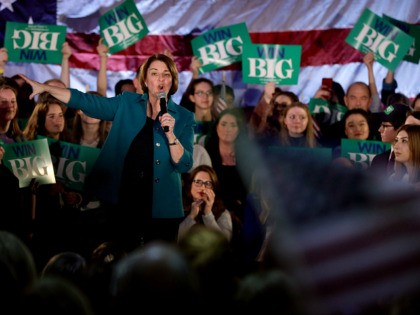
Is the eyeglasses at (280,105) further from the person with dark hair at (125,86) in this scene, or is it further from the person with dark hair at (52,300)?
the person with dark hair at (52,300)

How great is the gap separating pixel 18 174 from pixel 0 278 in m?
3.50

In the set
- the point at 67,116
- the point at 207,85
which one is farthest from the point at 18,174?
the point at 207,85

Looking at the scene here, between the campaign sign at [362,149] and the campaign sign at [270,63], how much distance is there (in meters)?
1.05

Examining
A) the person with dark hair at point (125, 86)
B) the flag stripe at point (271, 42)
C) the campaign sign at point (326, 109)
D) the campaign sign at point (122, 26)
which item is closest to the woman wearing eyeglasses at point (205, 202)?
the person with dark hair at point (125, 86)

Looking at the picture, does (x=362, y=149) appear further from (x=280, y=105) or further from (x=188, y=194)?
(x=188, y=194)

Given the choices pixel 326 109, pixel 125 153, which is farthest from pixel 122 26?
pixel 125 153

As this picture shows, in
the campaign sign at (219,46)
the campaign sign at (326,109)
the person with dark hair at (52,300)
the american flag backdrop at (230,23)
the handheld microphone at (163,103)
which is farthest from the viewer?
the american flag backdrop at (230,23)

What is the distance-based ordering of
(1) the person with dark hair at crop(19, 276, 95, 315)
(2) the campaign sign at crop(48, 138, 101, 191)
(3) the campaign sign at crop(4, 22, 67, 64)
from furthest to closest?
(3) the campaign sign at crop(4, 22, 67, 64) < (2) the campaign sign at crop(48, 138, 101, 191) < (1) the person with dark hair at crop(19, 276, 95, 315)

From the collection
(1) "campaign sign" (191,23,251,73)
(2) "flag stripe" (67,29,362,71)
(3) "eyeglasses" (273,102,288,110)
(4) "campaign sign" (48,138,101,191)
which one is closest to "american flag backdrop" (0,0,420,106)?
(2) "flag stripe" (67,29,362,71)

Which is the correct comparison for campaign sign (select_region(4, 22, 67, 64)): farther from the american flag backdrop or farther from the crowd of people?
the american flag backdrop

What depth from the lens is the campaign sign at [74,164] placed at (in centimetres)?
532

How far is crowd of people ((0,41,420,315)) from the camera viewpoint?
5.28ft

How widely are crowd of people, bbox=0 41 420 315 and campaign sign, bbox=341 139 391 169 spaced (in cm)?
9

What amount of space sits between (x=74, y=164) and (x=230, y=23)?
9.27ft
